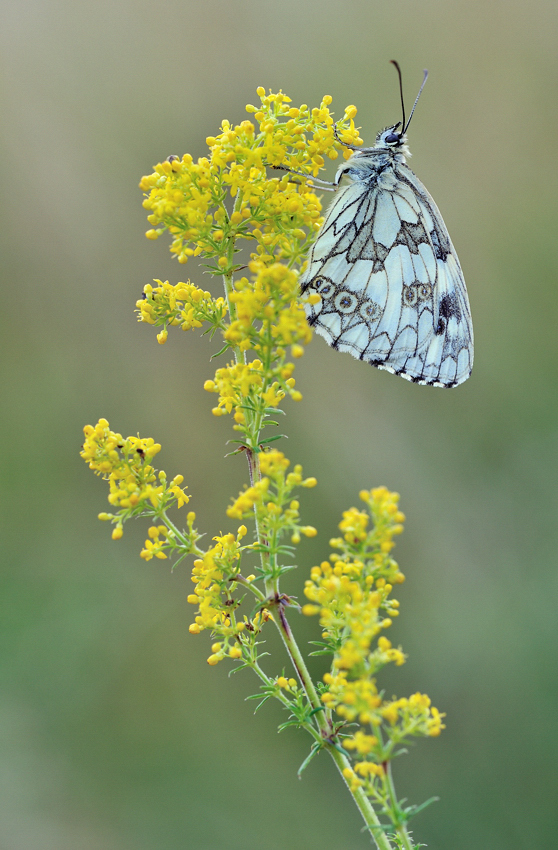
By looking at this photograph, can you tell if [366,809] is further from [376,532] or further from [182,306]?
[182,306]

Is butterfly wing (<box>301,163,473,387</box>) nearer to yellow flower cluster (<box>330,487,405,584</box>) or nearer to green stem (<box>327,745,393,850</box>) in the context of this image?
yellow flower cluster (<box>330,487,405,584</box>)

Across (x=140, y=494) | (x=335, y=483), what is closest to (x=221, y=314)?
(x=140, y=494)

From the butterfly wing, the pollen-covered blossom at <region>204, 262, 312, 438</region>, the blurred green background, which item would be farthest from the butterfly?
the blurred green background

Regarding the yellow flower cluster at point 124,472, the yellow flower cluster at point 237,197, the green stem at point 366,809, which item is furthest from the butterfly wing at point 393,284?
the green stem at point 366,809

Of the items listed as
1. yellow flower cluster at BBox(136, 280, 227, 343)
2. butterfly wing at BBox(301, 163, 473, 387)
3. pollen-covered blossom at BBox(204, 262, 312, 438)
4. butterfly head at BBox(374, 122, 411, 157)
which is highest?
butterfly head at BBox(374, 122, 411, 157)

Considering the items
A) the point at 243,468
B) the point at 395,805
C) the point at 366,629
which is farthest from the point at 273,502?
the point at 243,468

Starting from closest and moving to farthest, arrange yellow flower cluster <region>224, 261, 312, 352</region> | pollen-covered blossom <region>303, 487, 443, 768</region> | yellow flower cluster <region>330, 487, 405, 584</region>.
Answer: pollen-covered blossom <region>303, 487, 443, 768</region> → yellow flower cluster <region>330, 487, 405, 584</region> → yellow flower cluster <region>224, 261, 312, 352</region>

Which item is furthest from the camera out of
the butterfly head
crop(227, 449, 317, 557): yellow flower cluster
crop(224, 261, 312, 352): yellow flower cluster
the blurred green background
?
the blurred green background
